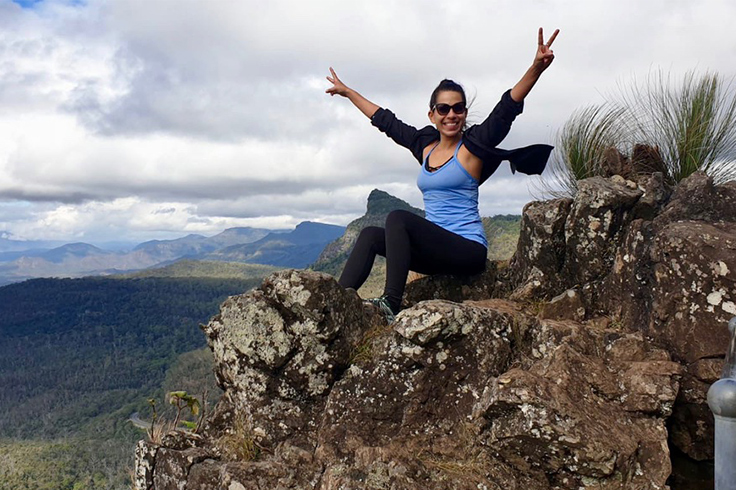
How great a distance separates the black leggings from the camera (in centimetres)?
643

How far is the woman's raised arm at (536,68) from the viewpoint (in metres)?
5.95

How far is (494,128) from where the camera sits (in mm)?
6547

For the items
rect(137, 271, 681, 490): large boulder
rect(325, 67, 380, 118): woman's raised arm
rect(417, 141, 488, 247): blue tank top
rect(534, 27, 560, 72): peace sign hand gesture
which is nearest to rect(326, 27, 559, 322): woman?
rect(417, 141, 488, 247): blue tank top

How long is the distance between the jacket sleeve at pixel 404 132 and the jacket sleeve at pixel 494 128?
0.96 m

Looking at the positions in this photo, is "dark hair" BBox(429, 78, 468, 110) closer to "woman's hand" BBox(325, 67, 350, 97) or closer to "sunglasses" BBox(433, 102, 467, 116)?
"sunglasses" BBox(433, 102, 467, 116)

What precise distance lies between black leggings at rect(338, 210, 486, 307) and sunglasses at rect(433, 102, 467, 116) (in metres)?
1.43

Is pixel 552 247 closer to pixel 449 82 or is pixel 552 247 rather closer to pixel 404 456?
pixel 449 82

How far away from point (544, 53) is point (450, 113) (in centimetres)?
138

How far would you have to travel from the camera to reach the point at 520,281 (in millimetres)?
7281

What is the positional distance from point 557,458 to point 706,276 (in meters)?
2.25

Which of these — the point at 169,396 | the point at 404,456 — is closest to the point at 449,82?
the point at 404,456

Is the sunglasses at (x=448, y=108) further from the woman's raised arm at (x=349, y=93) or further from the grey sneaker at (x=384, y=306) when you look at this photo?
the grey sneaker at (x=384, y=306)

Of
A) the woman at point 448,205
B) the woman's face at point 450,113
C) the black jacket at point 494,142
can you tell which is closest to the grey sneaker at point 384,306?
the woman at point 448,205

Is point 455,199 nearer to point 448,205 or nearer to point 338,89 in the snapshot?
point 448,205
